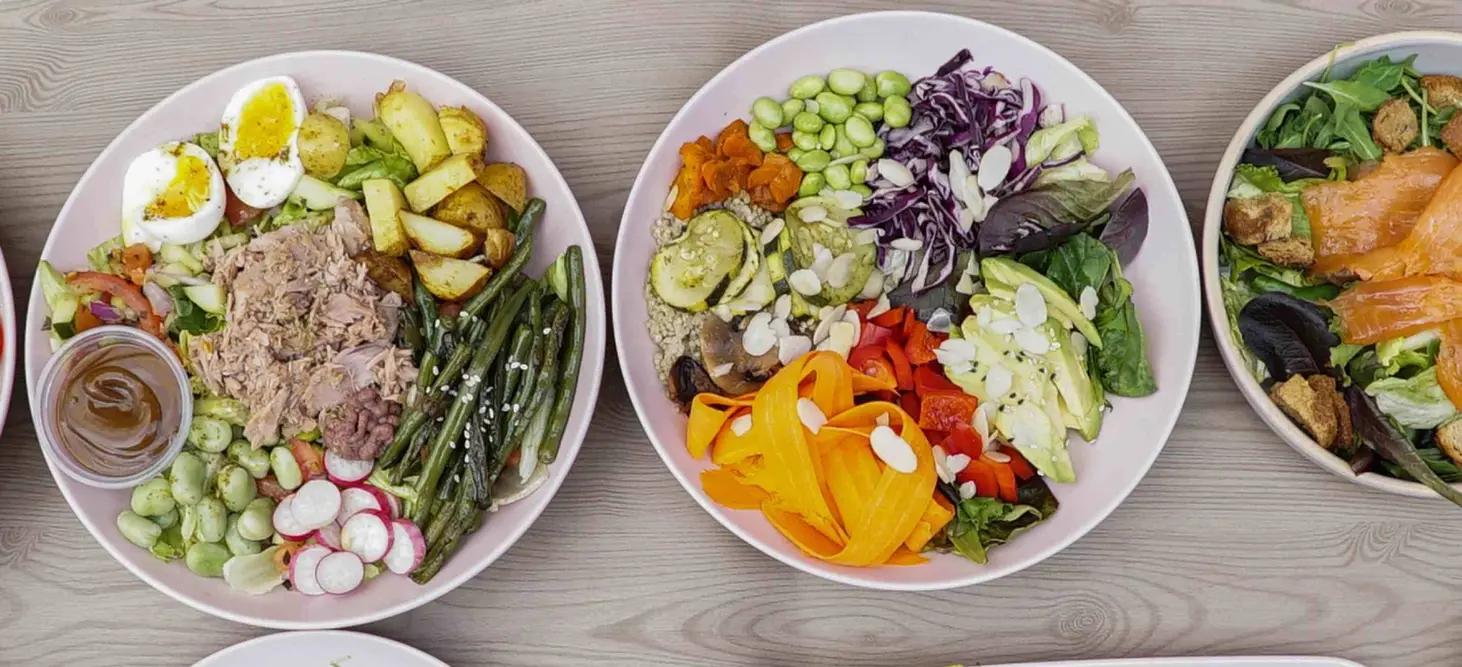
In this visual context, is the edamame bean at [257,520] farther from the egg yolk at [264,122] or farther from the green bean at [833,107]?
the green bean at [833,107]

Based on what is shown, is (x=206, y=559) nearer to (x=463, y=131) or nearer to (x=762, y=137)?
(x=463, y=131)

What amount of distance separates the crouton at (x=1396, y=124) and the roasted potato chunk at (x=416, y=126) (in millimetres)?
1917

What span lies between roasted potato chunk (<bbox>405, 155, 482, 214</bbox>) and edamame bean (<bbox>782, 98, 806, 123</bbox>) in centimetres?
63

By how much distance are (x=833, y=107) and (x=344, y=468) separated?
48.3 inches

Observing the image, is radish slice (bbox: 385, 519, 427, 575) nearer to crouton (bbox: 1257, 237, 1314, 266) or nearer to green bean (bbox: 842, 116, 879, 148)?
green bean (bbox: 842, 116, 879, 148)

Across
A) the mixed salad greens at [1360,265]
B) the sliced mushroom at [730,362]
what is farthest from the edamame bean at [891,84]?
the mixed salad greens at [1360,265]

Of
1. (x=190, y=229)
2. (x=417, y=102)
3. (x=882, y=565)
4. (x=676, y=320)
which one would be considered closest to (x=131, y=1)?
(x=190, y=229)

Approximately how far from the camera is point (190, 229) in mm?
2041

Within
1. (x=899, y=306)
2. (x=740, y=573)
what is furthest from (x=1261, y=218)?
(x=740, y=573)

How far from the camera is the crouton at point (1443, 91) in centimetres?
209

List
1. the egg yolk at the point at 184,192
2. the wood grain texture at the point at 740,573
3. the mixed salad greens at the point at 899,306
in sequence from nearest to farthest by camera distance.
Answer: the mixed salad greens at the point at 899,306
the egg yolk at the point at 184,192
the wood grain texture at the point at 740,573

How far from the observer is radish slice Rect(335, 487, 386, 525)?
6.68 ft

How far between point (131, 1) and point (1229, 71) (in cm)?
255

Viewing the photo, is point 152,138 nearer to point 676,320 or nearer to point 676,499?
point 676,320
